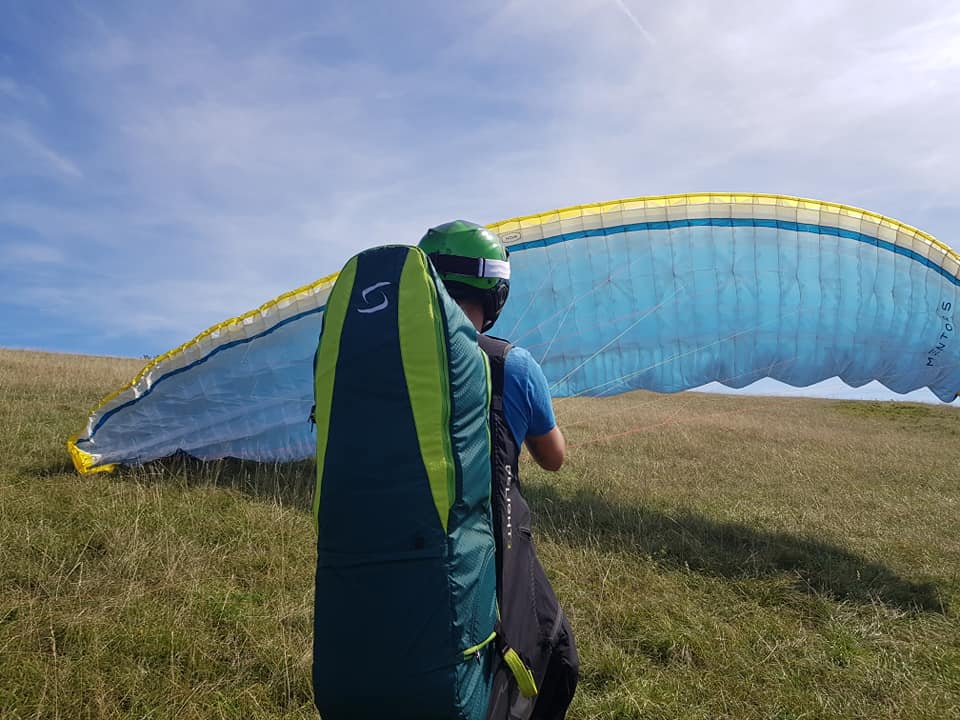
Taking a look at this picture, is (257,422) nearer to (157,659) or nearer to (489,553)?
(157,659)

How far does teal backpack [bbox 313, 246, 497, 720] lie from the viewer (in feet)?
5.72

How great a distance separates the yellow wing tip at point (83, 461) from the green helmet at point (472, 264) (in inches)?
220

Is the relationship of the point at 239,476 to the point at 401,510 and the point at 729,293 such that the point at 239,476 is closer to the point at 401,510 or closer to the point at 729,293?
the point at 729,293

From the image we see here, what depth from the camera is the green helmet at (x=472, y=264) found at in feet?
8.14

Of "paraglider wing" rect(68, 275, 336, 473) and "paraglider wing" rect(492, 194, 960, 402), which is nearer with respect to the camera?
"paraglider wing" rect(68, 275, 336, 473)

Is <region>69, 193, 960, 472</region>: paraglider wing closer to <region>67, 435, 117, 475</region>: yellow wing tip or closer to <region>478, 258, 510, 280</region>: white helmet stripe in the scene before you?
<region>67, 435, 117, 475</region>: yellow wing tip

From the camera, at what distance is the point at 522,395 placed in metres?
2.23

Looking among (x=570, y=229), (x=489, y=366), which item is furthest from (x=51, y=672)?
(x=570, y=229)

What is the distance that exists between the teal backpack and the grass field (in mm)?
121

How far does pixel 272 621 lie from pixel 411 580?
282 cm

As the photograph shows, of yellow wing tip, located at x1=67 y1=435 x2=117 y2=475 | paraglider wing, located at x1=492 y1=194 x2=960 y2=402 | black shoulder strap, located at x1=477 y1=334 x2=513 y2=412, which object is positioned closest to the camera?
black shoulder strap, located at x1=477 y1=334 x2=513 y2=412

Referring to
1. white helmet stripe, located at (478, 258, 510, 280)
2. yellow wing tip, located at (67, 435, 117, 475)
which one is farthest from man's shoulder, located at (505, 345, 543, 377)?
yellow wing tip, located at (67, 435, 117, 475)

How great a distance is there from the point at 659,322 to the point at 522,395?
229 inches

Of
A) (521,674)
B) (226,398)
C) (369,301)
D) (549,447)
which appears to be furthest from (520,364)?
(226,398)
